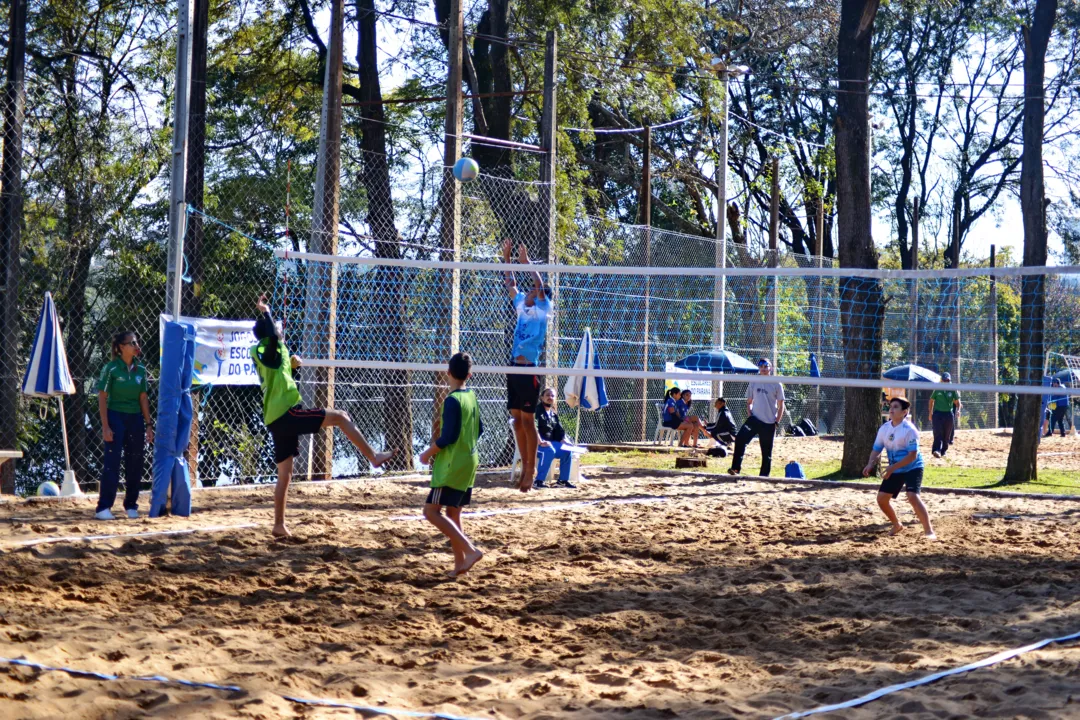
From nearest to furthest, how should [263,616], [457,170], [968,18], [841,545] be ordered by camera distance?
[263,616]
[841,545]
[457,170]
[968,18]

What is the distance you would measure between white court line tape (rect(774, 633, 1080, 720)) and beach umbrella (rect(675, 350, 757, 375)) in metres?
11.5

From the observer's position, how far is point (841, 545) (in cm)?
816

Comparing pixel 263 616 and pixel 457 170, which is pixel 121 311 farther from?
pixel 263 616

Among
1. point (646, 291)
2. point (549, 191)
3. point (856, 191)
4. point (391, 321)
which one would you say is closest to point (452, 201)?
point (391, 321)

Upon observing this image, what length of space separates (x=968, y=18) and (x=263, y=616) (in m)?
34.4

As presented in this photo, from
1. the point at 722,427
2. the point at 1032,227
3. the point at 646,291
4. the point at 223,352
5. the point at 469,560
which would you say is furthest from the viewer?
the point at 722,427

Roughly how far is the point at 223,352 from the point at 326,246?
2258mm

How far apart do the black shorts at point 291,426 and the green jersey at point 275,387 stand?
0.04 metres

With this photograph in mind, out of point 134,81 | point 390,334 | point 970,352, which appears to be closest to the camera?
point 390,334

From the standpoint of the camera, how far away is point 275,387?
7.59 metres

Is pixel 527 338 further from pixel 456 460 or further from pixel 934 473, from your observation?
pixel 934 473

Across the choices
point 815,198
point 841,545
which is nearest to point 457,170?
point 841,545

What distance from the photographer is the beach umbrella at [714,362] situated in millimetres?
17000

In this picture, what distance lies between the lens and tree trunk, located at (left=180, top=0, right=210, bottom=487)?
1059cm
